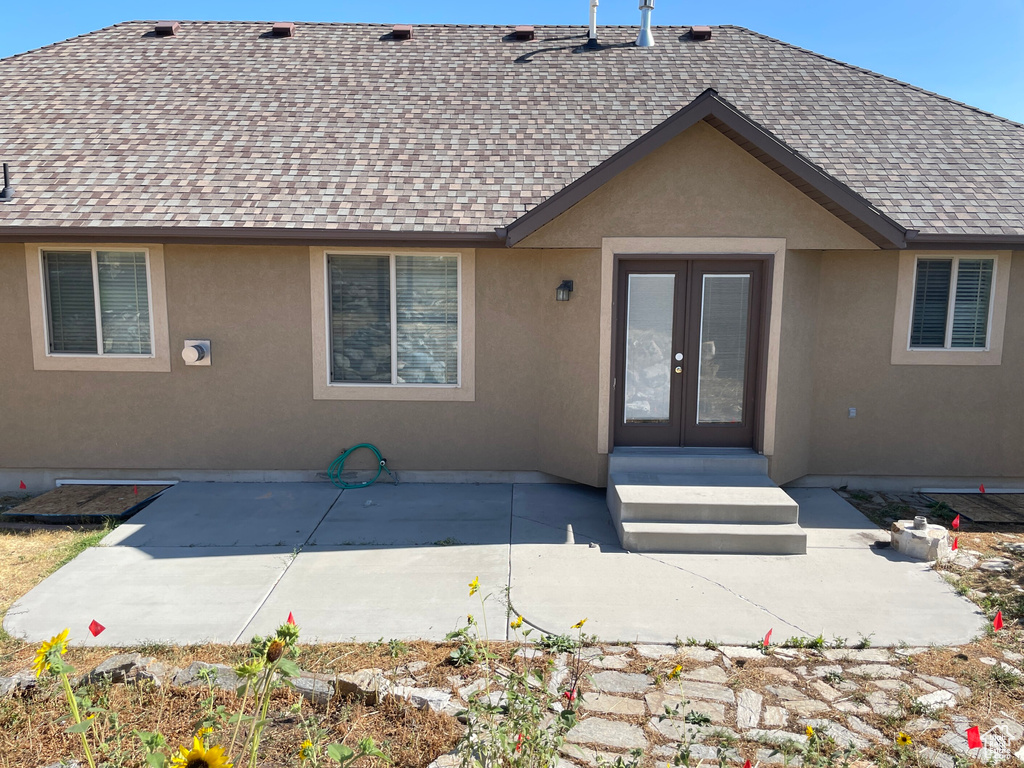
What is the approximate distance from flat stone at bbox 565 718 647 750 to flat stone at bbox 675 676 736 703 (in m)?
0.54

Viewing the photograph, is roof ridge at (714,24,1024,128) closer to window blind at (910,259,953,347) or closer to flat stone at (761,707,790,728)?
window blind at (910,259,953,347)

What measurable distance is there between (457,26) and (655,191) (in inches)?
266

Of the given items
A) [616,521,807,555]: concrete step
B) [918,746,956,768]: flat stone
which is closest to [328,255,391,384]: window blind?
[616,521,807,555]: concrete step

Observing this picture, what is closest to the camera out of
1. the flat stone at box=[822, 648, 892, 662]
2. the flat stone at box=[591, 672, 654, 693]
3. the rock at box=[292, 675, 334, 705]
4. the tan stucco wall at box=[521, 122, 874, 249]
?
the rock at box=[292, 675, 334, 705]

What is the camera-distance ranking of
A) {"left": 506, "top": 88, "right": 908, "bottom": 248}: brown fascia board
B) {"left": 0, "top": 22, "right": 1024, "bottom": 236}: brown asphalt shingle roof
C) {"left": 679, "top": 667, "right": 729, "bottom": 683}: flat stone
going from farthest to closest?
{"left": 0, "top": 22, "right": 1024, "bottom": 236}: brown asphalt shingle roof, {"left": 506, "top": 88, "right": 908, "bottom": 248}: brown fascia board, {"left": 679, "top": 667, "right": 729, "bottom": 683}: flat stone

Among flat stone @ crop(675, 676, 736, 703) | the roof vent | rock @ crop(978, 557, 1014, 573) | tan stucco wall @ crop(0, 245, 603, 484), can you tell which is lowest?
flat stone @ crop(675, 676, 736, 703)

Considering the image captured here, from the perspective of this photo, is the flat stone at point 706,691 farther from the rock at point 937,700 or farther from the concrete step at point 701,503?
the concrete step at point 701,503

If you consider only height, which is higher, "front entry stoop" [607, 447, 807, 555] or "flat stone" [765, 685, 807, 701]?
"front entry stoop" [607, 447, 807, 555]

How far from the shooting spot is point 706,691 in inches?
189

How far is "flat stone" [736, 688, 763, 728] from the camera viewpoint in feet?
14.7

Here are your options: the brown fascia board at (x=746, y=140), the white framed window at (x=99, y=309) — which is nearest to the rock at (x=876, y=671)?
the brown fascia board at (x=746, y=140)

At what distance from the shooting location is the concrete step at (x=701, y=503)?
24.4 feet

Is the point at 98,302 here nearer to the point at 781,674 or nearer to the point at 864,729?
the point at 781,674

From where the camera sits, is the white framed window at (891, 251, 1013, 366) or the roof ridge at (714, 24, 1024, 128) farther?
the roof ridge at (714, 24, 1024, 128)
